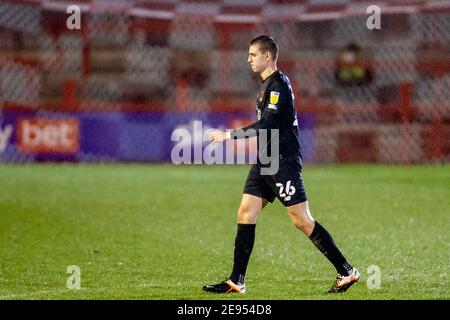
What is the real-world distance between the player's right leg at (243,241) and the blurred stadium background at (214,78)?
429 inches

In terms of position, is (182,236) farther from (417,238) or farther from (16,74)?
(16,74)

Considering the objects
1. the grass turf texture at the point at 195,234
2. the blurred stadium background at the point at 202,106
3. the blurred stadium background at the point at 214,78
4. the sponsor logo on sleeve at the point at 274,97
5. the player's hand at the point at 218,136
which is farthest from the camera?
the blurred stadium background at the point at 214,78

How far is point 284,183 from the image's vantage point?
6.89m

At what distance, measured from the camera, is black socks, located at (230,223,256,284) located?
7.02 metres

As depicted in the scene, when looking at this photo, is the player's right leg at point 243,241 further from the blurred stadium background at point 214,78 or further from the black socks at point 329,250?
the blurred stadium background at point 214,78

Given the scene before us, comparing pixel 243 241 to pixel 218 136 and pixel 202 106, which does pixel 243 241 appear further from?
pixel 202 106

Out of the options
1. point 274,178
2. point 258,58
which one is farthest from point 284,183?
point 258,58

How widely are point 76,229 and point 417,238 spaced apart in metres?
3.41

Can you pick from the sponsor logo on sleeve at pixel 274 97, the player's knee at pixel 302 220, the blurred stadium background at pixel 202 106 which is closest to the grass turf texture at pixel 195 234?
the blurred stadium background at pixel 202 106

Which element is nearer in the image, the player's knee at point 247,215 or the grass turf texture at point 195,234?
the player's knee at point 247,215

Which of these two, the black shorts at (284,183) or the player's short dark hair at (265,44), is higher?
the player's short dark hair at (265,44)

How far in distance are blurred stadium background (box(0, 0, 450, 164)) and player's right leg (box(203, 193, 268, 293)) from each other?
1089cm

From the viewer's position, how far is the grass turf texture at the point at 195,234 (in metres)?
7.38

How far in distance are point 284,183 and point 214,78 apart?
13031 mm
